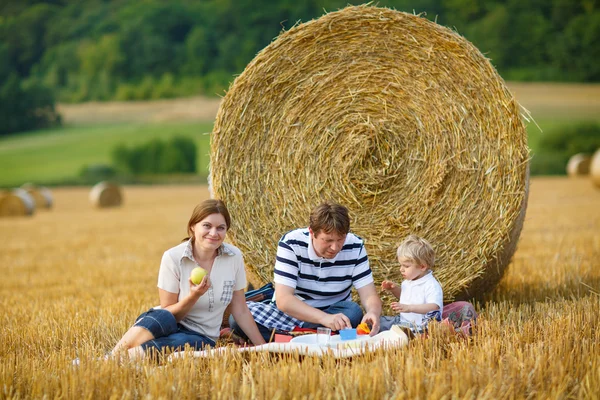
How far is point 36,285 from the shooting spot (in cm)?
779

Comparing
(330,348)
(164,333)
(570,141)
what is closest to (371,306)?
(330,348)

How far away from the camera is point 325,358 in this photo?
3740 mm

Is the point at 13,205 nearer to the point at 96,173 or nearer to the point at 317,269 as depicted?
the point at 317,269

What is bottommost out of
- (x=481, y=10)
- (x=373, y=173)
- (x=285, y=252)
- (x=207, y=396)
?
(x=207, y=396)

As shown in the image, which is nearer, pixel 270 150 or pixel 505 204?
pixel 505 204

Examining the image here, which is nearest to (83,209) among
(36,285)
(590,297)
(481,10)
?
(36,285)

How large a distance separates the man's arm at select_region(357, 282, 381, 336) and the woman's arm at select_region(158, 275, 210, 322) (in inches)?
39.8

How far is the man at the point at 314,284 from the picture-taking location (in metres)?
4.67

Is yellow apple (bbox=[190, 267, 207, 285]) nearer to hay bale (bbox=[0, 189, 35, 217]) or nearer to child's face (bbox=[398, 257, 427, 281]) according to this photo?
Result: child's face (bbox=[398, 257, 427, 281])

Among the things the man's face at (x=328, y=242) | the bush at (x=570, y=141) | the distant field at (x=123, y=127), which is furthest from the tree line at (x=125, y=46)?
the man's face at (x=328, y=242)

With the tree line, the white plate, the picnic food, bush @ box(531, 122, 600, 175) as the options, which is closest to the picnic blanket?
the white plate

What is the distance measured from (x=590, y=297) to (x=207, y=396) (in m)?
3.22

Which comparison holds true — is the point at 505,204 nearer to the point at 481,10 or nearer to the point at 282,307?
the point at 282,307

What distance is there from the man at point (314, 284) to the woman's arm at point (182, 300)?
559 mm
